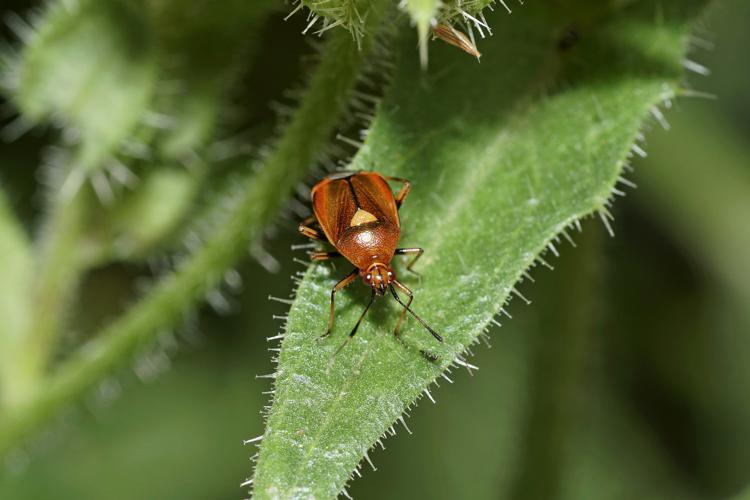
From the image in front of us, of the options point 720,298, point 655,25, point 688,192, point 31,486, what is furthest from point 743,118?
point 31,486

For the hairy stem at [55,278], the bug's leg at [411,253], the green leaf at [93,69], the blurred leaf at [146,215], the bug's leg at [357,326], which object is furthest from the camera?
the hairy stem at [55,278]

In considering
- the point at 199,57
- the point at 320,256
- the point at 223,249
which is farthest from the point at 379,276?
Answer: the point at 199,57

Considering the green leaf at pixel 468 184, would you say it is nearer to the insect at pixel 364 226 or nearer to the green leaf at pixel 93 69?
the insect at pixel 364 226

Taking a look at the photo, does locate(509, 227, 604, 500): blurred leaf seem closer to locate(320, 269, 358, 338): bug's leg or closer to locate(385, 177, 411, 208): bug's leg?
locate(385, 177, 411, 208): bug's leg

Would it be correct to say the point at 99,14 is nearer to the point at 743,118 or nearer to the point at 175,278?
the point at 175,278

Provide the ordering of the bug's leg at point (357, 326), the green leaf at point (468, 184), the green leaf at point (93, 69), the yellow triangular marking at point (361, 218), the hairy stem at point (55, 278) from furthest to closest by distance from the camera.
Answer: the hairy stem at point (55, 278), the green leaf at point (93, 69), the yellow triangular marking at point (361, 218), the bug's leg at point (357, 326), the green leaf at point (468, 184)

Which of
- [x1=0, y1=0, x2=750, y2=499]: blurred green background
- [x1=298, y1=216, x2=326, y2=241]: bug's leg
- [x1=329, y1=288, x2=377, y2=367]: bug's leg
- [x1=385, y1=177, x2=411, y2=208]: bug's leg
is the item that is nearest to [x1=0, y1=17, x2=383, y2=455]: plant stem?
[x1=298, y1=216, x2=326, y2=241]: bug's leg

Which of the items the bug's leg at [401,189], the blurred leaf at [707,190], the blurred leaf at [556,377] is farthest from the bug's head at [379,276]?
the blurred leaf at [707,190]
